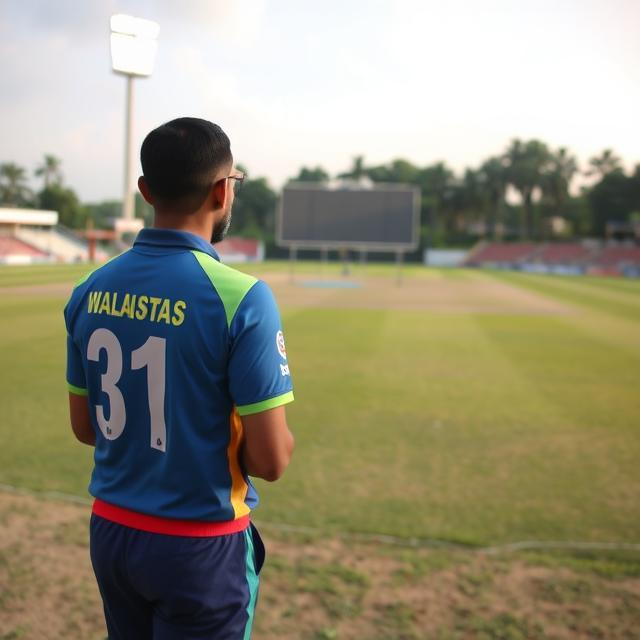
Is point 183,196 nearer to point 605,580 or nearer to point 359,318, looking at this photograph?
point 605,580

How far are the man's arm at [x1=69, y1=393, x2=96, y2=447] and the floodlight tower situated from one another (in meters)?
1.94

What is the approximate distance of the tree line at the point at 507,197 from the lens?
197 ft

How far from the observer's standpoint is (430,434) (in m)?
6.03

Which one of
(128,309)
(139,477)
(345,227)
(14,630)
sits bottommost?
(14,630)

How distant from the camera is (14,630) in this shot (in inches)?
112

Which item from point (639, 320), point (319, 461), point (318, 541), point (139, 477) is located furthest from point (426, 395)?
point (639, 320)

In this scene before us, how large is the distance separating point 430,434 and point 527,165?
63833 millimetres

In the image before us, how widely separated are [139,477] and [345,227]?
95.6 feet

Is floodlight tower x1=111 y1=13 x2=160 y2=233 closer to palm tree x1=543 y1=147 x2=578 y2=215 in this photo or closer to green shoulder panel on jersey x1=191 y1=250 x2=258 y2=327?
green shoulder panel on jersey x1=191 y1=250 x2=258 y2=327

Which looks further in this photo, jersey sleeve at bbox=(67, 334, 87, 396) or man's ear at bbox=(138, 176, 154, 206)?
jersey sleeve at bbox=(67, 334, 87, 396)

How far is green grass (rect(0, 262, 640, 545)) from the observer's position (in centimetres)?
423

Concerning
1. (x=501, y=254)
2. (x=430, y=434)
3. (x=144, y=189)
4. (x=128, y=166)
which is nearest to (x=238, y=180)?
(x=144, y=189)

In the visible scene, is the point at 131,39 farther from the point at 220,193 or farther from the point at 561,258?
the point at 561,258

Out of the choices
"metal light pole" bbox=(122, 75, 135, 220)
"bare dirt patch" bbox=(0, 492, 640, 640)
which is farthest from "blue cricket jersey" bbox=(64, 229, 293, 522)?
"metal light pole" bbox=(122, 75, 135, 220)
